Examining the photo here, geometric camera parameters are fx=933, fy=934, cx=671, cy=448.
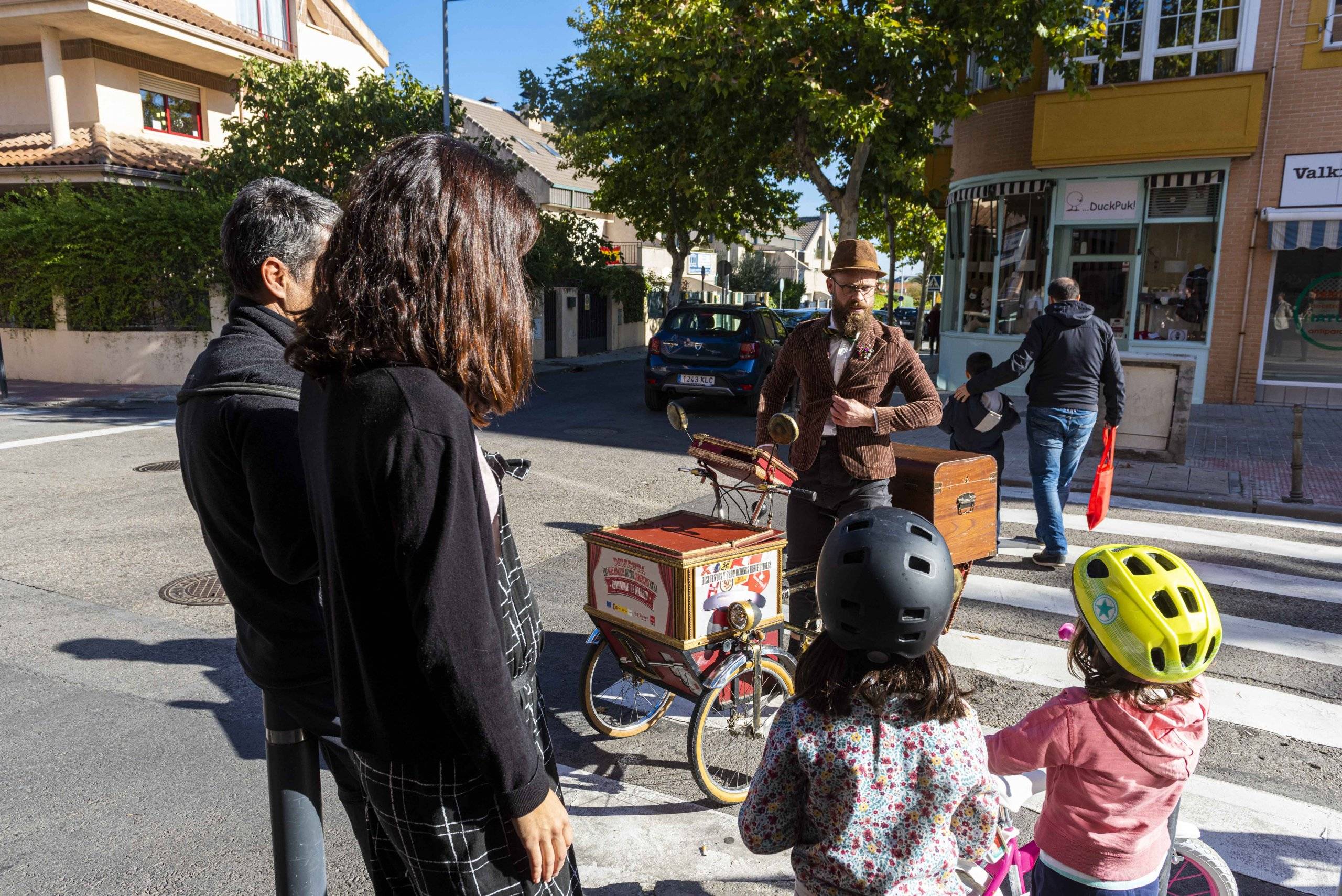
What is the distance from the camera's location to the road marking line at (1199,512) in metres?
7.88

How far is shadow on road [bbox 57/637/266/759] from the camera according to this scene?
401 cm


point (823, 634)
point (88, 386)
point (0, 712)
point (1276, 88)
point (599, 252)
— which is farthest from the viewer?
point (599, 252)

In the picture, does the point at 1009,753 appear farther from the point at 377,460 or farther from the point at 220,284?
the point at 220,284

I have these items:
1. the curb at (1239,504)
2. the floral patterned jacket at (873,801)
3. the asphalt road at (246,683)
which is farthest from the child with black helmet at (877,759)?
the curb at (1239,504)

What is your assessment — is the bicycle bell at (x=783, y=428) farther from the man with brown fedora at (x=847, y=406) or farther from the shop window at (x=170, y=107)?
Answer: the shop window at (x=170, y=107)

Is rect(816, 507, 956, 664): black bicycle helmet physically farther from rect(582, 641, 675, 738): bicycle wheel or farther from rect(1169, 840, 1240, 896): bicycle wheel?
rect(582, 641, 675, 738): bicycle wheel

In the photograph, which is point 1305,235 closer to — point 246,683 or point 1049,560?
point 1049,560

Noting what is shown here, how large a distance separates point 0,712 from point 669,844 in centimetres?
315

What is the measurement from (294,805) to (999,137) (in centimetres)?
1705

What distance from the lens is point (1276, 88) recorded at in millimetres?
14523

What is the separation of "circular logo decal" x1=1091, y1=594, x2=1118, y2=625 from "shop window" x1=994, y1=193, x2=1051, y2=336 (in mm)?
15148

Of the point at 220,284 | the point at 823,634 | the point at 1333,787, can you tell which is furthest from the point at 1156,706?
the point at 220,284

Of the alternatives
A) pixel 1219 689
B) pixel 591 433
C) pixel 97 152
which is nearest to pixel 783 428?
pixel 1219 689

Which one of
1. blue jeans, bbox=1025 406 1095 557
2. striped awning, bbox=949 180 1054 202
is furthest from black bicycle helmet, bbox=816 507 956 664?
striped awning, bbox=949 180 1054 202
